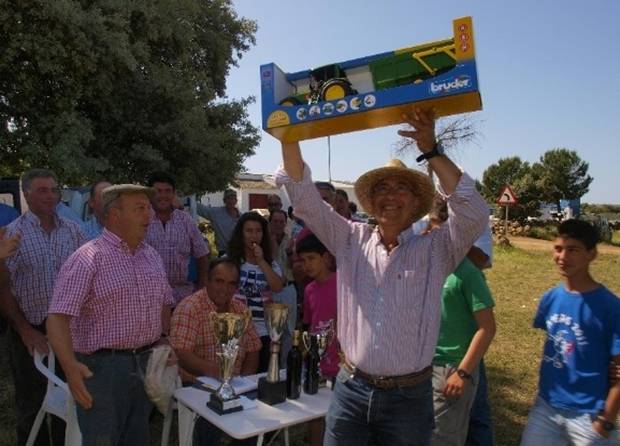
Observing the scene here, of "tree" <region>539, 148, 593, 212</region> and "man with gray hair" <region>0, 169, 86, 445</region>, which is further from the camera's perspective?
"tree" <region>539, 148, 593, 212</region>

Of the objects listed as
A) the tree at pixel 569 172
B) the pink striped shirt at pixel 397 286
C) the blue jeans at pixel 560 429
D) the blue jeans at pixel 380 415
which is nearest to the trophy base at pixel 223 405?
the blue jeans at pixel 380 415

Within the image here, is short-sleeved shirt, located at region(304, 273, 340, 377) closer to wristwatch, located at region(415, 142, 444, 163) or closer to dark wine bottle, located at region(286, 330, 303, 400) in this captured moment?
dark wine bottle, located at region(286, 330, 303, 400)

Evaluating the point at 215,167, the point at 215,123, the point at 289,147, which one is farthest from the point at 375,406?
the point at 215,123

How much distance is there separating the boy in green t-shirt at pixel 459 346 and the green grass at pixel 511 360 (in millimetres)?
1708

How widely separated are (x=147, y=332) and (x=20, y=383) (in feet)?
4.57

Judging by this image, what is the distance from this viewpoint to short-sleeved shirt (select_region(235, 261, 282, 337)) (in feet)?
12.2

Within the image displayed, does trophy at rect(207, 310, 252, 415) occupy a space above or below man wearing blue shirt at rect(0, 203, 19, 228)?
below

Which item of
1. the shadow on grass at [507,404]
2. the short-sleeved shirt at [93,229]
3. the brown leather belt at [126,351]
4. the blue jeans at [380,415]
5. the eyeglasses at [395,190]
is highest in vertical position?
the eyeglasses at [395,190]

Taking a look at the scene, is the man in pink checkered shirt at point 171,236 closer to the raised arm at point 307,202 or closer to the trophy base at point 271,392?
the trophy base at point 271,392

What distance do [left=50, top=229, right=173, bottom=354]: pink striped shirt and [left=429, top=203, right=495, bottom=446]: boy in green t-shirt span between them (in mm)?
1527

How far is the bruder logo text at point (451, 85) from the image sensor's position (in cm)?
167

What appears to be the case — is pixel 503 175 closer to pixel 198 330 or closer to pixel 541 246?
pixel 541 246

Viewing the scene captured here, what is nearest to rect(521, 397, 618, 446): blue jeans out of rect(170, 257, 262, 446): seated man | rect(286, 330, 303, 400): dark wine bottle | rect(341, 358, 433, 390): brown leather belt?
rect(341, 358, 433, 390): brown leather belt

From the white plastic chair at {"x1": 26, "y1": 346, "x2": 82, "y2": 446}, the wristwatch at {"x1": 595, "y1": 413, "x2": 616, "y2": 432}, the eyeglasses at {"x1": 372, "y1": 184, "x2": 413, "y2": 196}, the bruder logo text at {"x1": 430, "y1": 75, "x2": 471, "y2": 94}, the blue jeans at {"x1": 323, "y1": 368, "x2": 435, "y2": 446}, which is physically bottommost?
the white plastic chair at {"x1": 26, "y1": 346, "x2": 82, "y2": 446}
